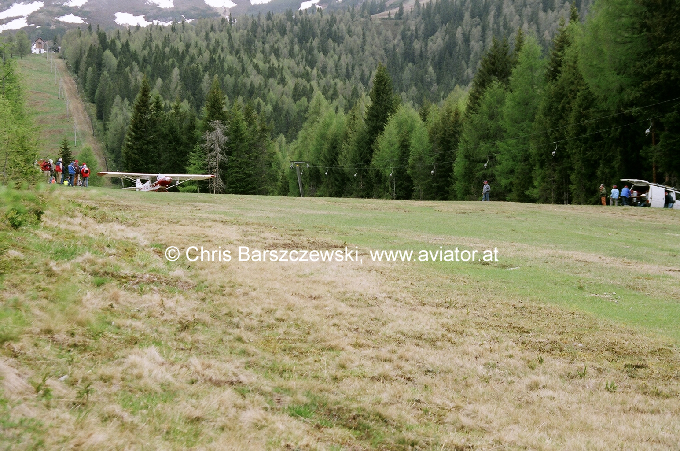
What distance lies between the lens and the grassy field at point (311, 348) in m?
5.72

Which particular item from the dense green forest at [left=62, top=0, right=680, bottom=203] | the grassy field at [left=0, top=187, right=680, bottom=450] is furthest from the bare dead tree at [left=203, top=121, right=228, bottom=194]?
the grassy field at [left=0, top=187, right=680, bottom=450]

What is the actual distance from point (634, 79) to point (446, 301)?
41.8m

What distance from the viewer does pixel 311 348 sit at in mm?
9336

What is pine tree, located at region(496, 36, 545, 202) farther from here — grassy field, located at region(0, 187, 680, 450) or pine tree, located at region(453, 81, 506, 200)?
grassy field, located at region(0, 187, 680, 450)

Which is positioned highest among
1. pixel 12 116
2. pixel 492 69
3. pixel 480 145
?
pixel 492 69

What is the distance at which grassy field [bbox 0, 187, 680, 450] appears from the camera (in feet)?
18.8

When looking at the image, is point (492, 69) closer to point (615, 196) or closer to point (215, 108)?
point (615, 196)

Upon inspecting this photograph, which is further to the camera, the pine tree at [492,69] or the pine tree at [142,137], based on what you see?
the pine tree at [142,137]

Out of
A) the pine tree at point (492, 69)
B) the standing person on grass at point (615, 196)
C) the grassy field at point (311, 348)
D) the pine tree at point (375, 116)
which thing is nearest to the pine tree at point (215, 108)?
the pine tree at point (375, 116)

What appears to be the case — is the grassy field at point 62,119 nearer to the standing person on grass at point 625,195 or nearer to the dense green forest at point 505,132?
the dense green forest at point 505,132

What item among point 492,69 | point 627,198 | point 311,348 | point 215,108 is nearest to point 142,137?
point 215,108

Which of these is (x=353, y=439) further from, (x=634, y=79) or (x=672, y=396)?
(x=634, y=79)

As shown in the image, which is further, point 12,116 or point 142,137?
point 142,137

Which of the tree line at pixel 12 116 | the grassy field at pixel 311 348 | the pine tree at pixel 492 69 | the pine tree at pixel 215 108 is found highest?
the pine tree at pixel 492 69
